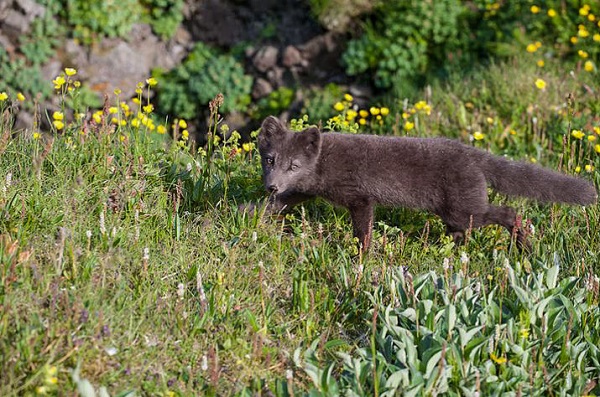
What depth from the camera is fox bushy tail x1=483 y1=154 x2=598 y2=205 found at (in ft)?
18.6

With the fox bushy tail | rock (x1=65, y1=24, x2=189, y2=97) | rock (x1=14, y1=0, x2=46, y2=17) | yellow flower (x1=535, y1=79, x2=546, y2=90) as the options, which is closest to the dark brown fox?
the fox bushy tail

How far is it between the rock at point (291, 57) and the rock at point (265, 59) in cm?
15

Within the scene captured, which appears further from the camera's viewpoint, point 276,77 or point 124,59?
point 124,59

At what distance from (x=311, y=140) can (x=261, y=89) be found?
446cm

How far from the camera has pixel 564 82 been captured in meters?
8.16

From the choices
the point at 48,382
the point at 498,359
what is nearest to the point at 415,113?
the point at 498,359

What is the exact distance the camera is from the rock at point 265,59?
10.3 meters

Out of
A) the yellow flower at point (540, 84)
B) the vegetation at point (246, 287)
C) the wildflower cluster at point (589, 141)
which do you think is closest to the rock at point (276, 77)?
the vegetation at point (246, 287)

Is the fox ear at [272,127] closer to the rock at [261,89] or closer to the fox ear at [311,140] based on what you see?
the fox ear at [311,140]

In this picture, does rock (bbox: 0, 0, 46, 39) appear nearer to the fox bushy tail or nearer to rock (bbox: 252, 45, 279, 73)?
rock (bbox: 252, 45, 279, 73)

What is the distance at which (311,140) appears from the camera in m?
5.91

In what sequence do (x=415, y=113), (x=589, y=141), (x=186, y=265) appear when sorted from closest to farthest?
(x=186, y=265) → (x=589, y=141) → (x=415, y=113)

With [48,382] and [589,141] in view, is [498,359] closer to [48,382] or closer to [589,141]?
[48,382]

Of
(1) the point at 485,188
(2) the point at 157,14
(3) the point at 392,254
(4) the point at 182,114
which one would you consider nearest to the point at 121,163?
(3) the point at 392,254
